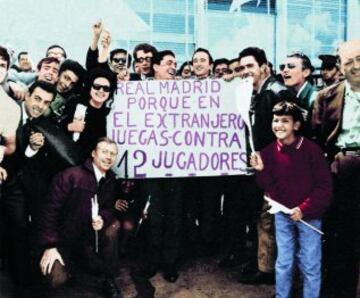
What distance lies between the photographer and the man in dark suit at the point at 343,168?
161 inches

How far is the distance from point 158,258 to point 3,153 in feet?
4.84

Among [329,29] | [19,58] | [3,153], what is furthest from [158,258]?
[329,29]

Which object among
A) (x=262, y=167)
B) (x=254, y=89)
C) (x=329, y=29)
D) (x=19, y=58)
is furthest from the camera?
(x=329, y=29)

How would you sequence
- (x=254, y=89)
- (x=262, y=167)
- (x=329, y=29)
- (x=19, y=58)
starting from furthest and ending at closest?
(x=329, y=29)
(x=19, y=58)
(x=254, y=89)
(x=262, y=167)

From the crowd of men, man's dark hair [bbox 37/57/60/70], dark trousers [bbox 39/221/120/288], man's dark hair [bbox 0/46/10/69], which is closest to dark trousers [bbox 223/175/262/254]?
the crowd of men

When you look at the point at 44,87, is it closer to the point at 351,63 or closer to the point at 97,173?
the point at 97,173

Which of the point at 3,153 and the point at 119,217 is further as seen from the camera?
the point at 119,217

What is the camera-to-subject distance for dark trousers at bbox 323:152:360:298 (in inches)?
160

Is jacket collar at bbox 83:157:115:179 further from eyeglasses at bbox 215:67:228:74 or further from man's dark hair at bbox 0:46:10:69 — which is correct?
eyeglasses at bbox 215:67:228:74

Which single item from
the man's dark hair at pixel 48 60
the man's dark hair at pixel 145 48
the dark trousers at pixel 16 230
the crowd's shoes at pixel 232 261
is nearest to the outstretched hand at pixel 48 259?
the dark trousers at pixel 16 230

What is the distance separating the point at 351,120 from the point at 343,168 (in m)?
0.37

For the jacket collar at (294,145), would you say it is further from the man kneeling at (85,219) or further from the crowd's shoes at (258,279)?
the man kneeling at (85,219)

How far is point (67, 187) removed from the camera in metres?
4.14

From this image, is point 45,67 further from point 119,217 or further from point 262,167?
point 262,167
